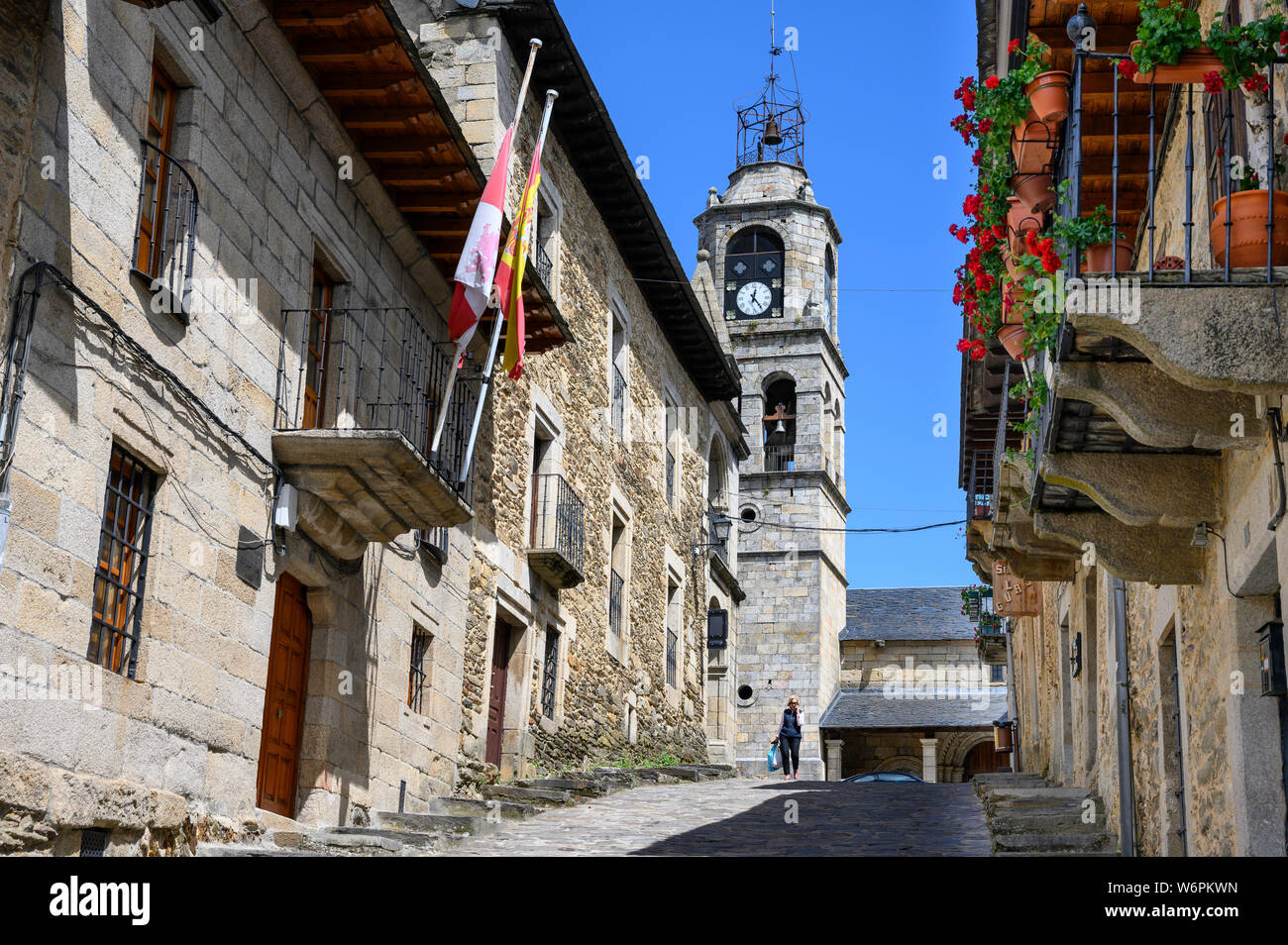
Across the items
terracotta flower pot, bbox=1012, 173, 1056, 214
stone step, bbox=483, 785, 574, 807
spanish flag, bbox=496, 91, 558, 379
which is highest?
→ spanish flag, bbox=496, 91, 558, 379

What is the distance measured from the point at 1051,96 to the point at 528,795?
912 cm

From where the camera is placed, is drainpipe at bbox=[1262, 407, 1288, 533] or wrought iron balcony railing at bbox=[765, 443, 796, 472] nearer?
drainpipe at bbox=[1262, 407, 1288, 533]

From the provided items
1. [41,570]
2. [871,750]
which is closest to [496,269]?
[41,570]

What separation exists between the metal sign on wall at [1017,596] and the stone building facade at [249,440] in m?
5.09

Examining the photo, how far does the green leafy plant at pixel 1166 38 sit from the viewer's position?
5.32 metres

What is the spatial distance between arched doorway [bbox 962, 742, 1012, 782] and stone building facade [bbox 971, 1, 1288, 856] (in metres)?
31.9

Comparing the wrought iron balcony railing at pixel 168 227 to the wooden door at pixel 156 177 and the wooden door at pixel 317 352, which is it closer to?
the wooden door at pixel 156 177

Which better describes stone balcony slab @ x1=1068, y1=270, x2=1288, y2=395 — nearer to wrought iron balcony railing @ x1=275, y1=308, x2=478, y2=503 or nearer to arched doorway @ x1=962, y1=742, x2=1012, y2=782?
wrought iron balcony railing @ x1=275, y1=308, x2=478, y2=503

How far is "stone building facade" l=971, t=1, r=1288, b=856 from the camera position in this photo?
5.09 m

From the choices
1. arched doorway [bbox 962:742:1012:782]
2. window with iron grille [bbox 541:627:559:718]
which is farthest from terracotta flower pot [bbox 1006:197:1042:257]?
arched doorway [bbox 962:742:1012:782]

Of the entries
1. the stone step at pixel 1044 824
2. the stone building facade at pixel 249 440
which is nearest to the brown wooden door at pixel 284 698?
the stone building facade at pixel 249 440

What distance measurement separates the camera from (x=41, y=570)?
7355 millimetres

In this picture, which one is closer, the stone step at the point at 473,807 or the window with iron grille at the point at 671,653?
the stone step at the point at 473,807

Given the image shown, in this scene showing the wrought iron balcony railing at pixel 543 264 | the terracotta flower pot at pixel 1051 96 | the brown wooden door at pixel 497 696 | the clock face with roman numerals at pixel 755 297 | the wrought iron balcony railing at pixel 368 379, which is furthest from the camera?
the clock face with roman numerals at pixel 755 297
